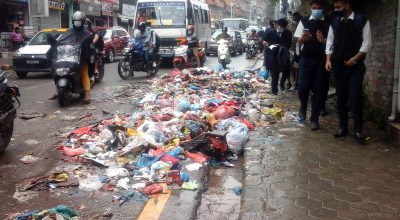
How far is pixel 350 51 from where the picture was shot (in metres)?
5.36

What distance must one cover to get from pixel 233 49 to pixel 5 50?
12894 millimetres

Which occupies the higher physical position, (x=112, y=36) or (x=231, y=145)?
(x=112, y=36)

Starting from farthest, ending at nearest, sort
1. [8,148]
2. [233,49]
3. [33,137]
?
[233,49]
[33,137]
[8,148]

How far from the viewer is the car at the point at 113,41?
768 inches

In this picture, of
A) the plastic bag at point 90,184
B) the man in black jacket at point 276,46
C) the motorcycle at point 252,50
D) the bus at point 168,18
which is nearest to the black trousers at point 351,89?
the plastic bag at point 90,184

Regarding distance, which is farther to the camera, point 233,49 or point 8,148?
point 233,49

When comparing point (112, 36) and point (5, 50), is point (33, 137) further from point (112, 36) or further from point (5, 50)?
point (5, 50)

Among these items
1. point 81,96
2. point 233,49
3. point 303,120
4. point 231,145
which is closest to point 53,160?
point 231,145

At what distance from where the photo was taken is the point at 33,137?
6.21 meters

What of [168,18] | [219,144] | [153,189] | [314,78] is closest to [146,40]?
[168,18]

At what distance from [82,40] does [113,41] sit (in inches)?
452

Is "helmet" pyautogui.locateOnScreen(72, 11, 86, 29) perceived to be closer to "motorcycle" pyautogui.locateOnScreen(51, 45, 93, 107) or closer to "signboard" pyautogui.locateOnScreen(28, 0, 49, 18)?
"motorcycle" pyautogui.locateOnScreen(51, 45, 93, 107)

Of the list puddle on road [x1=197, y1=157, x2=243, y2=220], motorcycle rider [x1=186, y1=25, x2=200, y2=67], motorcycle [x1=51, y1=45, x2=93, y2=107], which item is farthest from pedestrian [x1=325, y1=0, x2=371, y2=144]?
motorcycle rider [x1=186, y1=25, x2=200, y2=67]

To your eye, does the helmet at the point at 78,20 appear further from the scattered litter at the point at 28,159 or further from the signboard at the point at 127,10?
the signboard at the point at 127,10
